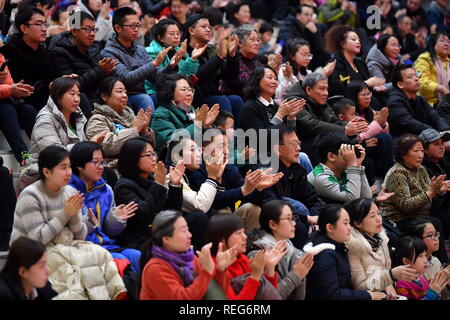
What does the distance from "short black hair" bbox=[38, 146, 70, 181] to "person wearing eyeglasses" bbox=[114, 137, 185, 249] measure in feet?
1.95

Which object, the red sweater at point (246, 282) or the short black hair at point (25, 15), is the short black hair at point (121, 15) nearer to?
the short black hair at point (25, 15)

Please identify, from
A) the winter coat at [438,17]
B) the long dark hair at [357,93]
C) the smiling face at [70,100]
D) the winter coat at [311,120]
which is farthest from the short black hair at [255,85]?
the winter coat at [438,17]

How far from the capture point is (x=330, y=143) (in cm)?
650

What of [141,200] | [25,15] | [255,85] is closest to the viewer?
[141,200]

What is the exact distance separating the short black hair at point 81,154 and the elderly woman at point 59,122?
1.58 ft

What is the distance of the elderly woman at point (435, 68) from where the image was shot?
9.20 meters

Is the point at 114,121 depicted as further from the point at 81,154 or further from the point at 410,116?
the point at 410,116

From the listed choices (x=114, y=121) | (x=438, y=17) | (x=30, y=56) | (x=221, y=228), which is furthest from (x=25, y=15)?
(x=438, y=17)

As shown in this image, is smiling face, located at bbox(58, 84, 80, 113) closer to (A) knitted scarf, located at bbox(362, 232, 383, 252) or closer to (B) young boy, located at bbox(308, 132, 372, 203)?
(B) young boy, located at bbox(308, 132, 372, 203)

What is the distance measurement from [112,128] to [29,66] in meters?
0.95

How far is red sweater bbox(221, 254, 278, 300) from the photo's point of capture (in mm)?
4648

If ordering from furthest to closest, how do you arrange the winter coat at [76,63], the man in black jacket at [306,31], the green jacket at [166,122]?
the man in black jacket at [306,31] < the winter coat at [76,63] < the green jacket at [166,122]

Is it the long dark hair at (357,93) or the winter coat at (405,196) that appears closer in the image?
the winter coat at (405,196)
